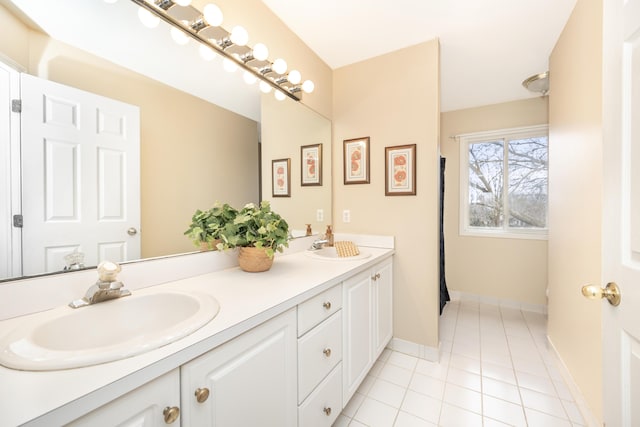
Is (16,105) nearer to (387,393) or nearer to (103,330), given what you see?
(103,330)

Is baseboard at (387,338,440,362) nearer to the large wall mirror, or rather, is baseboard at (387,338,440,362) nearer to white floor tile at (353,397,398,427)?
white floor tile at (353,397,398,427)

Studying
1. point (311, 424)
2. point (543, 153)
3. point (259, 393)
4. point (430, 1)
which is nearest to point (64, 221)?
point (259, 393)

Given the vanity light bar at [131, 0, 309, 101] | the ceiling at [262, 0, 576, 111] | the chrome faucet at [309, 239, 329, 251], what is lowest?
the chrome faucet at [309, 239, 329, 251]

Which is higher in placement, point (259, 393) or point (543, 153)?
point (543, 153)

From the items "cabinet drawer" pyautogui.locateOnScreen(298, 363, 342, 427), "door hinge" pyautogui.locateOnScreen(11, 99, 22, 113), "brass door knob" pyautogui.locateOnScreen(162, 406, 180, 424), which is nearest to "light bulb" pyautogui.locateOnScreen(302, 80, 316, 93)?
"door hinge" pyautogui.locateOnScreen(11, 99, 22, 113)

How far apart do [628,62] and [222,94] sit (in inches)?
60.0

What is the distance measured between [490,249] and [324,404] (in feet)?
9.12

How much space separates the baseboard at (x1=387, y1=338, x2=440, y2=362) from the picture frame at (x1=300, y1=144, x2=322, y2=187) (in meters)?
1.41

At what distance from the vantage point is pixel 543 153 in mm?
2902

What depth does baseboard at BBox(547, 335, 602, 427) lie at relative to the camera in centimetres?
136

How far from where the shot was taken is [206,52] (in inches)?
53.1

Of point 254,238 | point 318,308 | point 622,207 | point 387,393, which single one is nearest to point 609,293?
point 622,207

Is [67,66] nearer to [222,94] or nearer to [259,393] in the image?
[222,94]

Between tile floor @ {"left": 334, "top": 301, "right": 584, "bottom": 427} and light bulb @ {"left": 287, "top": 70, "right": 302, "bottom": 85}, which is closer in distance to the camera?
tile floor @ {"left": 334, "top": 301, "right": 584, "bottom": 427}
